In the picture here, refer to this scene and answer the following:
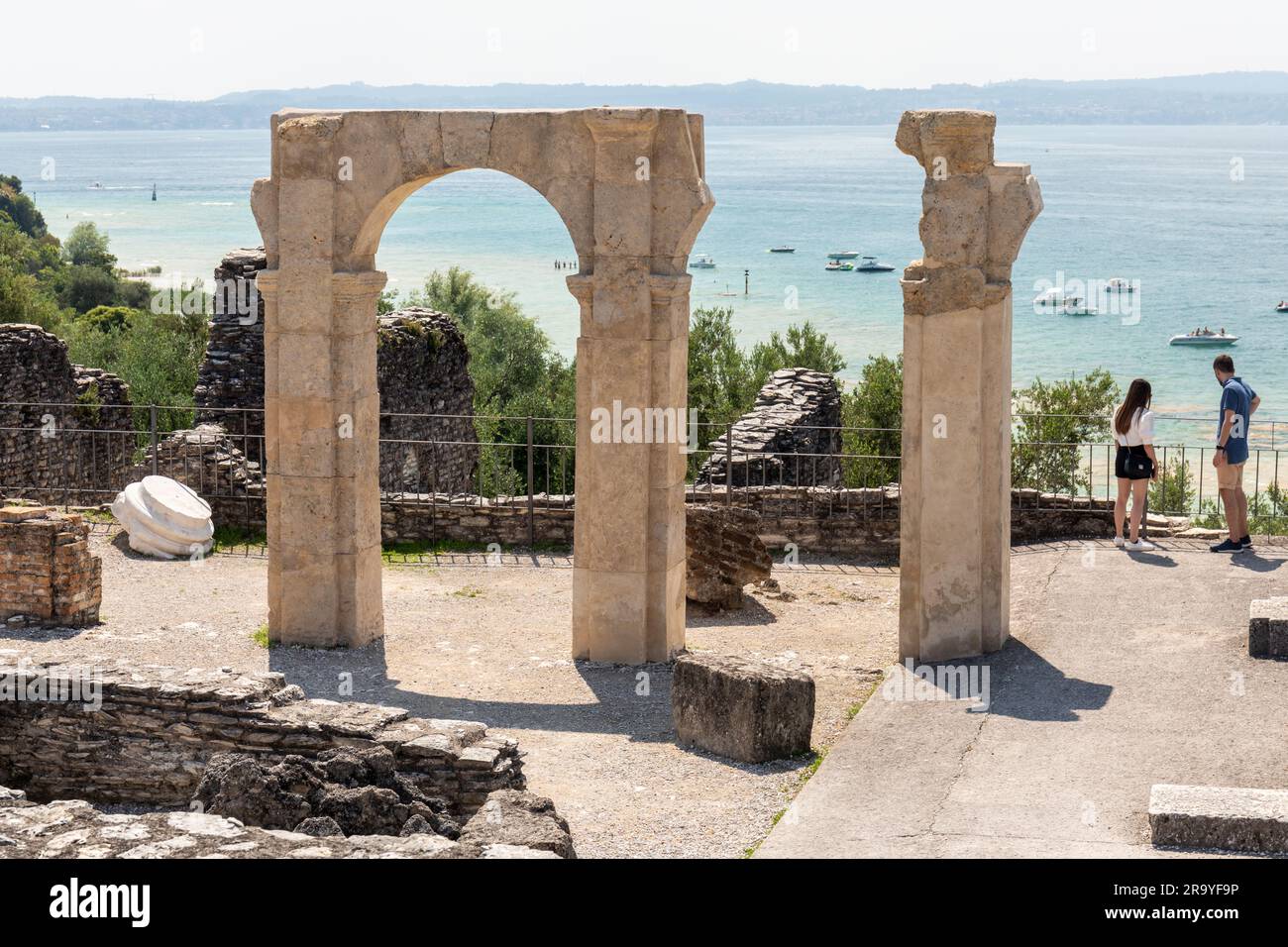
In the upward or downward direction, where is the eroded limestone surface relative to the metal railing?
downward

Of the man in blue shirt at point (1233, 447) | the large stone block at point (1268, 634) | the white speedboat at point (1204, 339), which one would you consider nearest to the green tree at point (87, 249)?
the white speedboat at point (1204, 339)

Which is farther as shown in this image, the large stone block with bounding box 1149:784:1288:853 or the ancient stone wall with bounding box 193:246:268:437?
the ancient stone wall with bounding box 193:246:268:437

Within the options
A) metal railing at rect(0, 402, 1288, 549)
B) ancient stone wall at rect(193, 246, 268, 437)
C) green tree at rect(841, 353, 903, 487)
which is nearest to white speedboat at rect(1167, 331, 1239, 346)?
green tree at rect(841, 353, 903, 487)

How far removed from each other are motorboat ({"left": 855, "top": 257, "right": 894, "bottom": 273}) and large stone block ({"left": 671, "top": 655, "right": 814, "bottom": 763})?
3326 inches

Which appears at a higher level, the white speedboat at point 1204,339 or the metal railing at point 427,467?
the white speedboat at point 1204,339

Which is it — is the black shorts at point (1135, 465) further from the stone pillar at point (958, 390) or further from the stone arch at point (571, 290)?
the stone arch at point (571, 290)

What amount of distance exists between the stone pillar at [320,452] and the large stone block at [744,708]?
3549mm

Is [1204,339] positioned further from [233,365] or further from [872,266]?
[233,365]

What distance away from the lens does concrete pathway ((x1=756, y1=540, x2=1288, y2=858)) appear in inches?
342

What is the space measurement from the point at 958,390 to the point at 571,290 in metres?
2.93

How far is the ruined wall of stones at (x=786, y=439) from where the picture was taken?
1786 centimetres

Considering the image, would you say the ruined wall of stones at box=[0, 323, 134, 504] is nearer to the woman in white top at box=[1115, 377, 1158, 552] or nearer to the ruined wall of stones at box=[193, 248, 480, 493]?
the ruined wall of stones at box=[193, 248, 480, 493]

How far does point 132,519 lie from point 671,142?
7.23m

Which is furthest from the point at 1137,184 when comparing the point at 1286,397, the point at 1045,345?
the point at 1286,397
